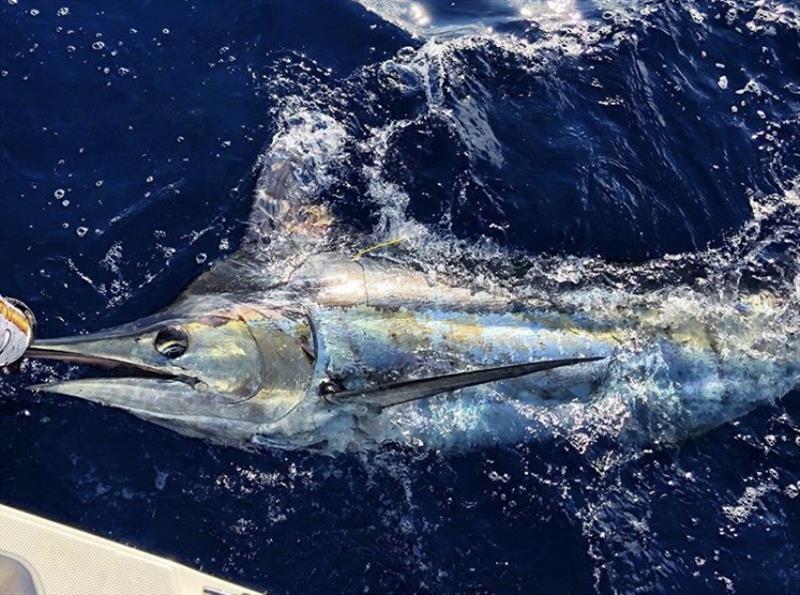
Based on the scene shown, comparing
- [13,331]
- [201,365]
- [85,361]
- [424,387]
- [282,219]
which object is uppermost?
[13,331]

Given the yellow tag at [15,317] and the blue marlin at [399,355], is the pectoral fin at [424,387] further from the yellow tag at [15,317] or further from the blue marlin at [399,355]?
the yellow tag at [15,317]

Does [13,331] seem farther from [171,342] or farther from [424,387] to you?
[424,387]

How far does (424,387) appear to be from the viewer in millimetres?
3943

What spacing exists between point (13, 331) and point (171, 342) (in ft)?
2.19

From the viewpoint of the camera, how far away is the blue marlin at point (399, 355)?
3822 mm

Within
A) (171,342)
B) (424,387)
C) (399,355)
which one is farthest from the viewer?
(399,355)

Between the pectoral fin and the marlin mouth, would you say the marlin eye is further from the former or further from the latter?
the pectoral fin

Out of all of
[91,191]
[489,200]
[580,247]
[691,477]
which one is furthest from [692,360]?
[91,191]

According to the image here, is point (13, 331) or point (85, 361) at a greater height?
point (13, 331)

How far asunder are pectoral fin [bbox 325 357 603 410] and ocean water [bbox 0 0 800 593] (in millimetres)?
369

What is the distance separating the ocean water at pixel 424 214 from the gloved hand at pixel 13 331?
0.73 metres

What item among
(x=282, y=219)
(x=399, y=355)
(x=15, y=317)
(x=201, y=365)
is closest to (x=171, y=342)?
(x=201, y=365)

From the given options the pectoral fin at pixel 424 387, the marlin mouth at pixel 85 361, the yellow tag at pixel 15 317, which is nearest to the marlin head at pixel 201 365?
the marlin mouth at pixel 85 361

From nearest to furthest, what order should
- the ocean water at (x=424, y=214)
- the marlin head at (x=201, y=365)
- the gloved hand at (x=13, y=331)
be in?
1. the gloved hand at (x=13, y=331)
2. the marlin head at (x=201, y=365)
3. the ocean water at (x=424, y=214)
